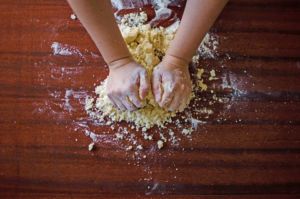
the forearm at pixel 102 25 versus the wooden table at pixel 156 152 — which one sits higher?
the forearm at pixel 102 25

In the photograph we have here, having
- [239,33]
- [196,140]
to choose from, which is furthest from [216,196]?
[239,33]

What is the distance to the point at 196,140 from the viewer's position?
0.81 meters

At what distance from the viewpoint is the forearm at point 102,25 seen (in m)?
0.64

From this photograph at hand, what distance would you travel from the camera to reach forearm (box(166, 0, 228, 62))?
692 millimetres

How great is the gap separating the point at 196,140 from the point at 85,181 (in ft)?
0.75

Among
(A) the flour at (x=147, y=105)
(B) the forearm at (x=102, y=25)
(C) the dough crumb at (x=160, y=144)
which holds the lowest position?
(C) the dough crumb at (x=160, y=144)

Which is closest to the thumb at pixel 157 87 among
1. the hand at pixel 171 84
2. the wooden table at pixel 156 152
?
the hand at pixel 171 84

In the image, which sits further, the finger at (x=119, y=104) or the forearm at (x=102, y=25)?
the finger at (x=119, y=104)

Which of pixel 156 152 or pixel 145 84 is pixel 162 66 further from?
pixel 156 152

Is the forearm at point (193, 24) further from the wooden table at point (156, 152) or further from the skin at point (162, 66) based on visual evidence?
the wooden table at point (156, 152)

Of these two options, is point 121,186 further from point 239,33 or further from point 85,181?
point 239,33

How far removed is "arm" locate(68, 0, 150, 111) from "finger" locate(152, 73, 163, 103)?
17mm

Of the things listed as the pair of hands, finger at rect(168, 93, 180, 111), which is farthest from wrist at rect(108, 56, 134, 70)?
finger at rect(168, 93, 180, 111)

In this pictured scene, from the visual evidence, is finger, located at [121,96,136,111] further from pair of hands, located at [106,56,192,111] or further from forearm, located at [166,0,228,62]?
forearm, located at [166,0,228,62]
